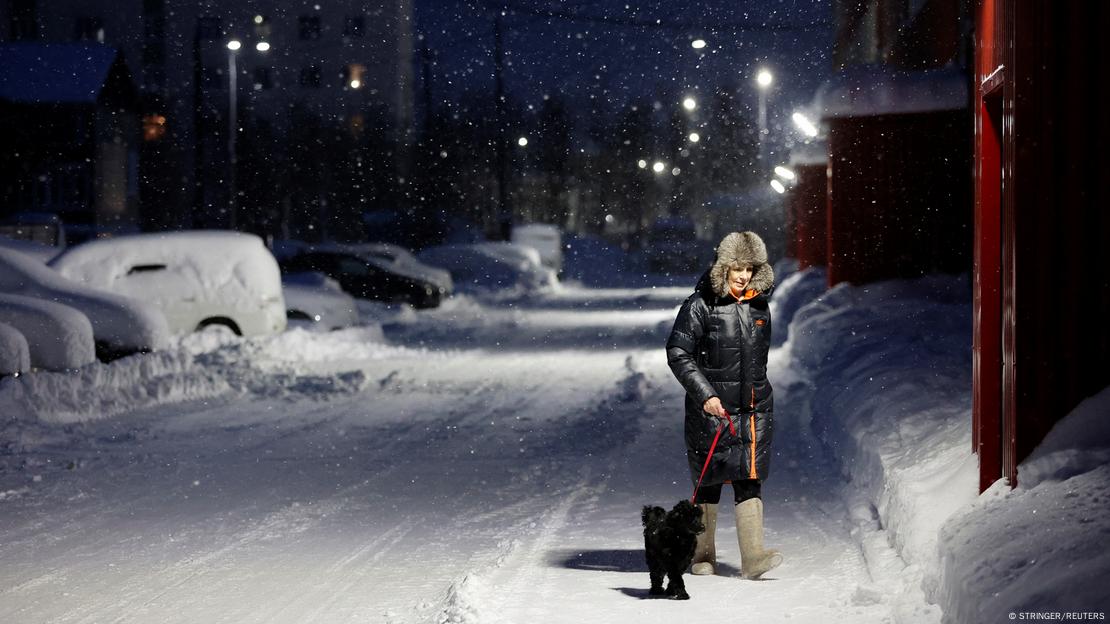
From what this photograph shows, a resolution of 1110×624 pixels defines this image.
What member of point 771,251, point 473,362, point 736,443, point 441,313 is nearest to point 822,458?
point 736,443

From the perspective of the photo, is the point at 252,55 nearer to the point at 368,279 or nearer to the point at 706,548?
the point at 368,279

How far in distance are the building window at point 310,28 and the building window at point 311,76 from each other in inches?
80.7

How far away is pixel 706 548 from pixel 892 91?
526 inches

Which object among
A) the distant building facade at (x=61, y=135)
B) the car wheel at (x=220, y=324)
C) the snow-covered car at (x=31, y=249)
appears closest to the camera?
the snow-covered car at (x=31, y=249)

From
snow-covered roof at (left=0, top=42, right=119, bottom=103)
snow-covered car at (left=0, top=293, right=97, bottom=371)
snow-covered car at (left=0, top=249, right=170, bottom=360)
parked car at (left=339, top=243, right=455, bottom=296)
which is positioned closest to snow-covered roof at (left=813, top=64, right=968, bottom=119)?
snow-covered car at (left=0, top=249, right=170, bottom=360)

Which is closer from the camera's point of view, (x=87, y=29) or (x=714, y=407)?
(x=714, y=407)

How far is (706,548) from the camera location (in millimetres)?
6391

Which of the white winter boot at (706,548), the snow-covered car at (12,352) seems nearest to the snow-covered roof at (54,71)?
the snow-covered car at (12,352)

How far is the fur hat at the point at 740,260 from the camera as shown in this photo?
592 cm

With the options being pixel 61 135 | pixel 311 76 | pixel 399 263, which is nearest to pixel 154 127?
pixel 61 135

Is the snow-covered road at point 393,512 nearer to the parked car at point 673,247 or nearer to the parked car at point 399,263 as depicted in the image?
the parked car at point 399,263

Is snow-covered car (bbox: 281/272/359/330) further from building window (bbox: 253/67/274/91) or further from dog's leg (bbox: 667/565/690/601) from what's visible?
building window (bbox: 253/67/274/91)

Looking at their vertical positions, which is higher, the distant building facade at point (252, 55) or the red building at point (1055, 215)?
the distant building facade at point (252, 55)

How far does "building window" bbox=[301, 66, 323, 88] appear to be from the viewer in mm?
78562
